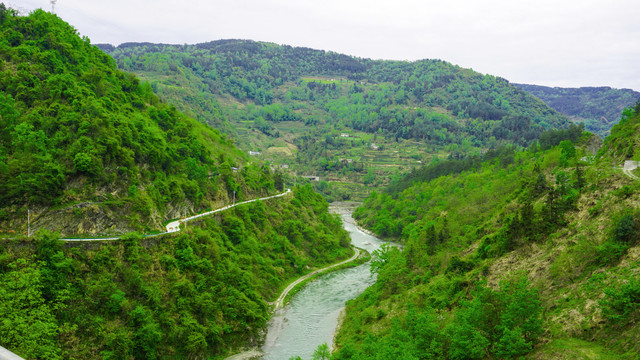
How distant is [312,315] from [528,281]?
31023 mm

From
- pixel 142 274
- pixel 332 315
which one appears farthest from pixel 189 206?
pixel 332 315

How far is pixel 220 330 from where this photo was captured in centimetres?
4650

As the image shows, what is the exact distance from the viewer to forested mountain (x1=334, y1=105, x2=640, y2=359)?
27.9m

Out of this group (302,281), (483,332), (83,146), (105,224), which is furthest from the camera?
(302,281)

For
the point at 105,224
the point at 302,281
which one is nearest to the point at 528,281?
the point at 105,224

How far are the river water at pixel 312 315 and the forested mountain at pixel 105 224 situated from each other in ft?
10.0

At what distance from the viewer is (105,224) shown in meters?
45.0

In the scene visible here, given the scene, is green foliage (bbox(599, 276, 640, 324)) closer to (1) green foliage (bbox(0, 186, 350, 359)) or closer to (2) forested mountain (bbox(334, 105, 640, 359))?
(2) forested mountain (bbox(334, 105, 640, 359))

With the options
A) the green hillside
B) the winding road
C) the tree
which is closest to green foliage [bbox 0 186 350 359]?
the winding road

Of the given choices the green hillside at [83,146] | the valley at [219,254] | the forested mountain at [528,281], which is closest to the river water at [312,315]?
the valley at [219,254]

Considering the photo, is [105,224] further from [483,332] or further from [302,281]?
[483,332]

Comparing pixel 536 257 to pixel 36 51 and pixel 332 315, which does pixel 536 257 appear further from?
pixel 36 51

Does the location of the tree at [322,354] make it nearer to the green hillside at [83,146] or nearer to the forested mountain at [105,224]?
the forested mountain at [105,224]

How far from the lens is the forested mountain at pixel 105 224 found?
3716cm
